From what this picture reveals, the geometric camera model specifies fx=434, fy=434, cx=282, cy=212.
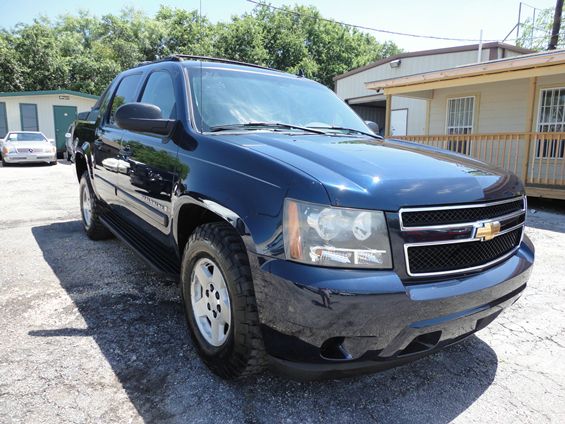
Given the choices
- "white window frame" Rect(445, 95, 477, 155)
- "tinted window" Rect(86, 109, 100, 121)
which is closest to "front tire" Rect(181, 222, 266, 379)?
"tinted window" Rect(86, 109, 100, 121)

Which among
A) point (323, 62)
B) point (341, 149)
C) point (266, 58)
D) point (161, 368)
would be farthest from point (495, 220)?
point (323, 62)

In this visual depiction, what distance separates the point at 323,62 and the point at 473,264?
3892 centimetres

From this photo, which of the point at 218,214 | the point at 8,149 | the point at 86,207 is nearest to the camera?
the point at 218,214

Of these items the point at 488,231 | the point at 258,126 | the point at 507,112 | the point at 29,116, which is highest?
the point at 507,112

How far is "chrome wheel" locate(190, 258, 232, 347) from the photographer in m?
2.34

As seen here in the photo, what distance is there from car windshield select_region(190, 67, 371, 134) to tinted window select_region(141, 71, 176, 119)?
0.74 ft

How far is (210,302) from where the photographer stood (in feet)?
8.10

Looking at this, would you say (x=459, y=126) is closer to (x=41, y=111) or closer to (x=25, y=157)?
(x=25, y=157)

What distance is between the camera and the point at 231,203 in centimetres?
220

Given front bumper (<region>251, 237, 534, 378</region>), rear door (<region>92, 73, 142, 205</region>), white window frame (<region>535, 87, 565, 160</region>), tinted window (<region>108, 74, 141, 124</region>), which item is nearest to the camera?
front bumper (<region>251, 237, 534, 378</region>)

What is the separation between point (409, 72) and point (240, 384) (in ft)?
54.1

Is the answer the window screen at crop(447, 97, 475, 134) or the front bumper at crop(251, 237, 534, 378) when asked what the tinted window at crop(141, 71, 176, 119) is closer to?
the front bumper at crop(251, 237, 534, 378)

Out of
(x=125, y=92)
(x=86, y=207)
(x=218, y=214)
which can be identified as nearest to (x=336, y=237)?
(x=218, y=214)

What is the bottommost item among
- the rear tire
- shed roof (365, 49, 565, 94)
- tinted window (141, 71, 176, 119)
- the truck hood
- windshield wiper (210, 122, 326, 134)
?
the rear tire
